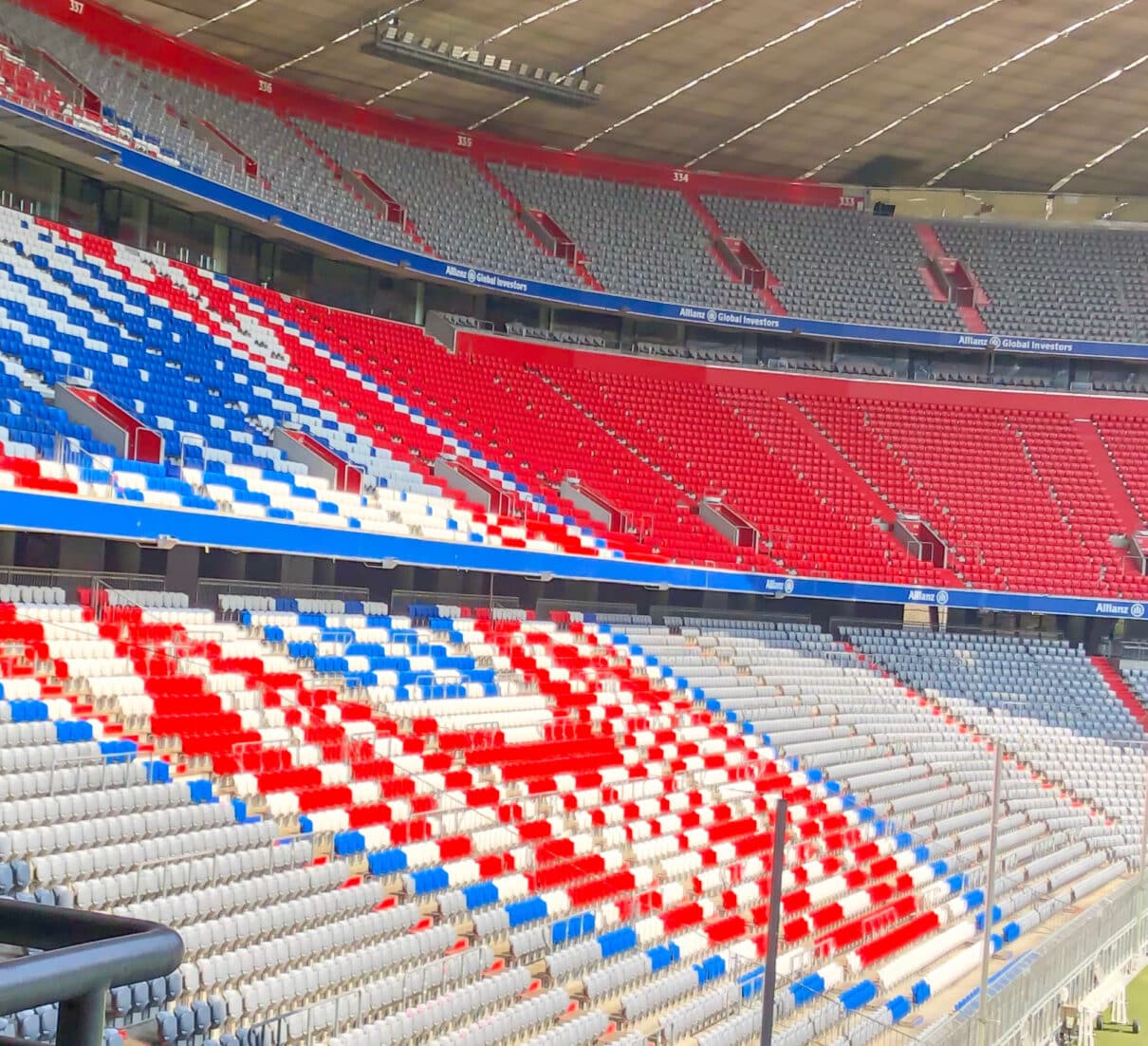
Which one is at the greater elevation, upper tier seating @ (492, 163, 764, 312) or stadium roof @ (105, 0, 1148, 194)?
stadium roof @ (105, 0, 1148, 194)

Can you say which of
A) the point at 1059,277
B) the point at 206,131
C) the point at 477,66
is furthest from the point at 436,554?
the point at 1059,277

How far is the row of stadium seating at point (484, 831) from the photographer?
1214 cm

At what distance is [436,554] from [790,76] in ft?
52.4

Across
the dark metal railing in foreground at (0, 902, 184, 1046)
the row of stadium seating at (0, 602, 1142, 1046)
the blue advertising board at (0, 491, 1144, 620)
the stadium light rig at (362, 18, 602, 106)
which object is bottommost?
the row of stadium seating at (0, 602, 1142, 1046)

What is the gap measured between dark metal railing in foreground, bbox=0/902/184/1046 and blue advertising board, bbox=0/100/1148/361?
99.9 feet

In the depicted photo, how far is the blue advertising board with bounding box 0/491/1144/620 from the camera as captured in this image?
19188mm

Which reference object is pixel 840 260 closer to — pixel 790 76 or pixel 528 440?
pixel 790 76

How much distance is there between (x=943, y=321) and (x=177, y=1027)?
3318 centimetres

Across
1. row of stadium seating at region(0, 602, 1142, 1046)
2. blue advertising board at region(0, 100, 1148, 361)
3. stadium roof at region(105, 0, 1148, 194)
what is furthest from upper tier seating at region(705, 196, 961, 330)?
row of stadium seating at region(0, 602, 1142, 1046)

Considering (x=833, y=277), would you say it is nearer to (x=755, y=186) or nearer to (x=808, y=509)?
(x=755, y=186)

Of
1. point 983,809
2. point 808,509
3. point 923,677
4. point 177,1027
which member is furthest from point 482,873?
point 808,509

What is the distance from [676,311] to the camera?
128 feet

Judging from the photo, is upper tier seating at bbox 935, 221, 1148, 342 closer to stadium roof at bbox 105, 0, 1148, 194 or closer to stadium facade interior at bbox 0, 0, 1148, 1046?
stadium facade interior at bbox 0, 0, 1148, 1046

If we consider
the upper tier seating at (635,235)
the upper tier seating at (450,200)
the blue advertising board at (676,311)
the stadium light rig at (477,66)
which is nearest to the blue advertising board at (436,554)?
the blue advertising board at (676,311)
